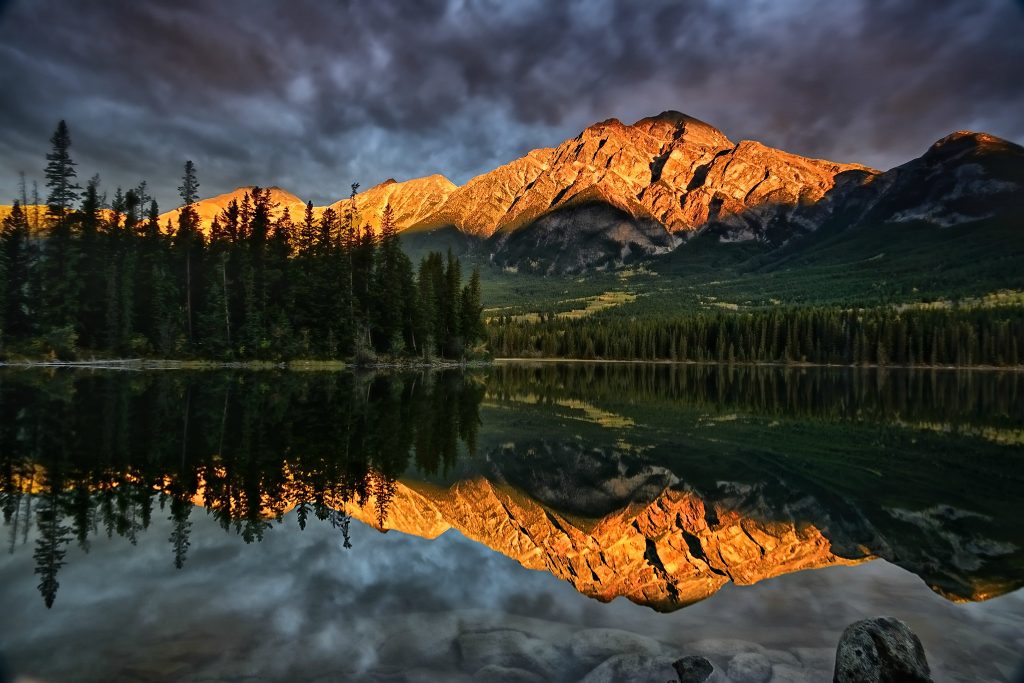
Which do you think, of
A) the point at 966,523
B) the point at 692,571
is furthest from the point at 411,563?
the point at 966,523

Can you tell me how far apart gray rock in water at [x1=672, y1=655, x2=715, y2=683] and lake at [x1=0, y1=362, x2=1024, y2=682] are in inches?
9.8

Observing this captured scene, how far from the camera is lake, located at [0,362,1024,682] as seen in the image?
8.91m

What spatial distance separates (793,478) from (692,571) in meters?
12.1

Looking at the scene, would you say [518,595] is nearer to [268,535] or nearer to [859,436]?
[268,535]

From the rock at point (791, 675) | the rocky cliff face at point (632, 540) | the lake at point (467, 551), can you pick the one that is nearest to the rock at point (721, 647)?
the lake at point (467, 551)

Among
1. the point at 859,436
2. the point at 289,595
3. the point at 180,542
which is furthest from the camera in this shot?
the point at 859,436

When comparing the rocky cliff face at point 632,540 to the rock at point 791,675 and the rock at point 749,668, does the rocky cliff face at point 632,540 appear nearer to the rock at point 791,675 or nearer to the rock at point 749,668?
the rock at point 749,668

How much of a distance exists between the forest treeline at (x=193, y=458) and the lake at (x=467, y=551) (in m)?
0.13

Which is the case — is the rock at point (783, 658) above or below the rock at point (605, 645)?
below

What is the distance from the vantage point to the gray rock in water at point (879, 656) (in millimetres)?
8102

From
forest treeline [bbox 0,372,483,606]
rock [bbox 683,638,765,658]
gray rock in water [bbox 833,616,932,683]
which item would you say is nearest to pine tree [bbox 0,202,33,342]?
forest treeline [bbox 0,372,483,606]

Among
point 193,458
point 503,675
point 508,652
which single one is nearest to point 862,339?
point 193,458

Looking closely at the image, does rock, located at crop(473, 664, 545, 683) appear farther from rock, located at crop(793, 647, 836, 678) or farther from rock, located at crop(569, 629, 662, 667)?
rock, located at crop(793, 647, 836, 678)

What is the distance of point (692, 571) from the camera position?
1350 cm
